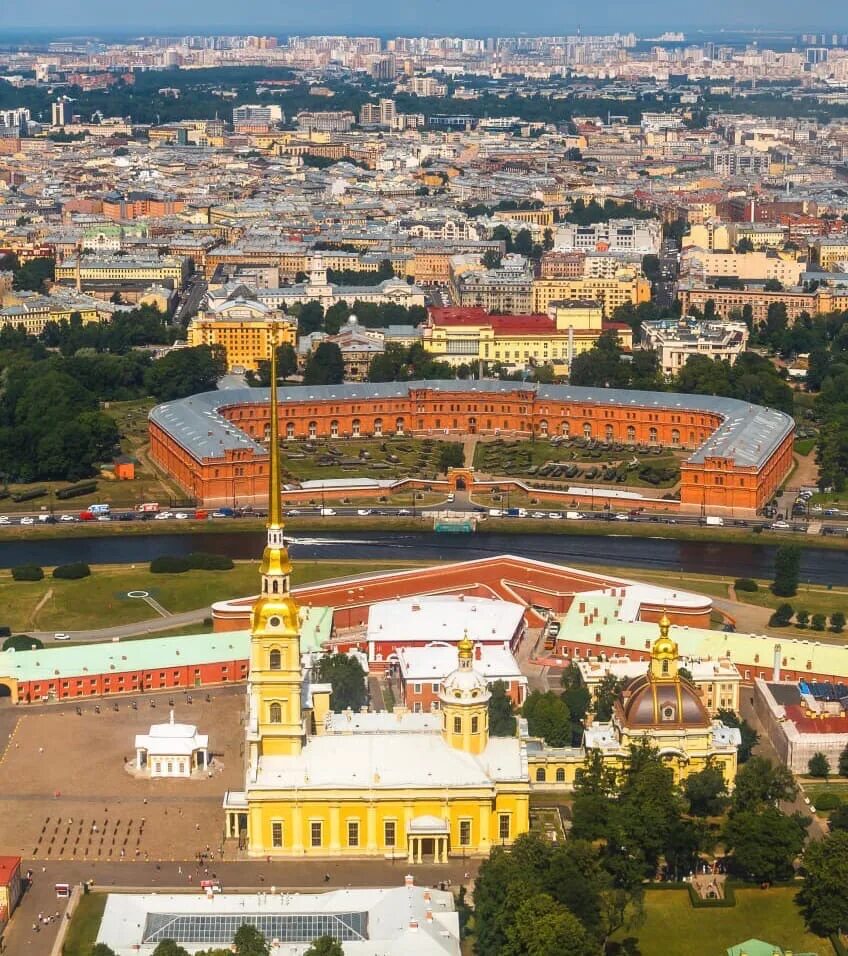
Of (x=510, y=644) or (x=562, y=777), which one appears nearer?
(x=562, y=777)

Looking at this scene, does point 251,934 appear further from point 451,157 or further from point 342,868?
point 451,157

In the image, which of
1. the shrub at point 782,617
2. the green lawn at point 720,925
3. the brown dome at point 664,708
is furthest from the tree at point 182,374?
the green lawn at point 720,925

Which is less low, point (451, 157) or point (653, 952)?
point (653, 952)

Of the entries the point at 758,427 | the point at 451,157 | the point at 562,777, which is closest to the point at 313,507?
the point at 758,427

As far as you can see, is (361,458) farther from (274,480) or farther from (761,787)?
(761,787)

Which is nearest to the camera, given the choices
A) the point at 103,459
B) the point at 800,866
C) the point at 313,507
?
the point at 800,866

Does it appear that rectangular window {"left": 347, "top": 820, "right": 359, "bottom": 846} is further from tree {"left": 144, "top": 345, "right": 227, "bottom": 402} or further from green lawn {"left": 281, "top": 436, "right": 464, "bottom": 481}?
tree {"left": 144, "top": 345, "right": 227, "bottom": 402}

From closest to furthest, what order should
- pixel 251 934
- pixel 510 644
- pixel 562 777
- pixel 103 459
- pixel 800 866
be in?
pixel 251 934, pixel 800 866, pixel 562 777, pixel 510 644, pixel 103 459

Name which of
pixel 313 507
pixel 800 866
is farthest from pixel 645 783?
pixel 313 507
